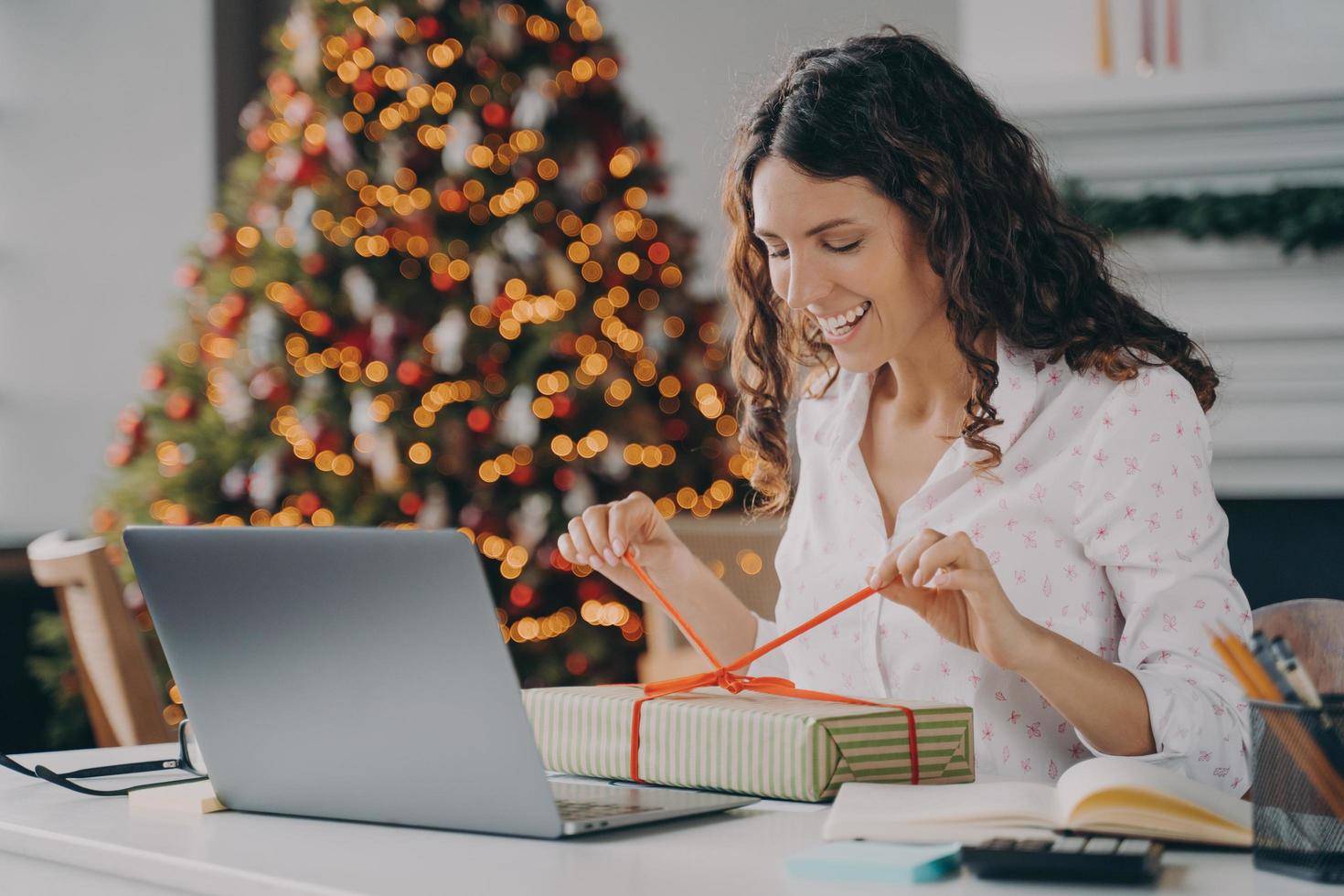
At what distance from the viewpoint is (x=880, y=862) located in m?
0.73

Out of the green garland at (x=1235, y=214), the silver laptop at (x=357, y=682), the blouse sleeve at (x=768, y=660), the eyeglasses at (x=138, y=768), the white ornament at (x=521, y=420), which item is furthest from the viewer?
the white ornament at (x=521, y=420)

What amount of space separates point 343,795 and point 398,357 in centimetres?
233

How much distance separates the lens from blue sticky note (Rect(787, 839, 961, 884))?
72 centimetres

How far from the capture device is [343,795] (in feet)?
2.95

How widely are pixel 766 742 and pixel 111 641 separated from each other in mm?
933

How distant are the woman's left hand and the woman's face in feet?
1.05

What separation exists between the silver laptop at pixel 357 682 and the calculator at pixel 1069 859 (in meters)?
0.23

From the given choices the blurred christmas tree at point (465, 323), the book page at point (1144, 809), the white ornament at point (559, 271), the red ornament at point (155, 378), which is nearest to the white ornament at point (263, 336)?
the blurred christmas tree at point (465, 323)

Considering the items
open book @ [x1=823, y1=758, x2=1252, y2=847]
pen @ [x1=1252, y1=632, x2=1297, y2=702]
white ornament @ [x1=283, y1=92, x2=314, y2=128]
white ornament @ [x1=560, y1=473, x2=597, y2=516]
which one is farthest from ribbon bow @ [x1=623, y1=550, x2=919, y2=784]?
white ornament @ [x1=283, y1=92, x2=314, y2=128]

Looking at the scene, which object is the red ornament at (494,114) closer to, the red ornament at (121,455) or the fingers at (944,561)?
the red ornament at (121,455)

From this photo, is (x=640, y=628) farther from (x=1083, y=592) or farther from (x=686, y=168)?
(x=1083, y=592)

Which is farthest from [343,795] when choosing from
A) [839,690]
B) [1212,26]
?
[1212,26]

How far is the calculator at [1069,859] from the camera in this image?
70 cm

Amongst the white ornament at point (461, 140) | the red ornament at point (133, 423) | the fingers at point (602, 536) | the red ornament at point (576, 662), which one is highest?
the white ornament at point (461, 140)
